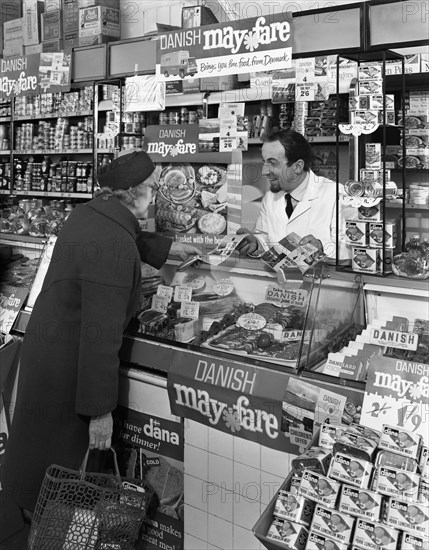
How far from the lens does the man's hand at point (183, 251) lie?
11.4 feet

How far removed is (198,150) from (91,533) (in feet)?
6.84

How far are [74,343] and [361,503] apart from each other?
1.47 meters

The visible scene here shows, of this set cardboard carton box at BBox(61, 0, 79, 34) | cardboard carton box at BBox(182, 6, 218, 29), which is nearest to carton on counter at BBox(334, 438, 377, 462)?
cardboard carton box at BBox(182, 6, 218, 29)

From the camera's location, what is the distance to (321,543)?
203 cm

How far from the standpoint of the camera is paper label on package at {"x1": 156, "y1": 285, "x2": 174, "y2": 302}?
340 cm

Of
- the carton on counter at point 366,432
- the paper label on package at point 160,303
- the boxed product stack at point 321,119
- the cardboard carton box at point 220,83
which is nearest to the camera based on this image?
the carton on counter at point 366,432

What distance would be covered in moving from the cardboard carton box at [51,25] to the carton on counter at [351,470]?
6.06 metres

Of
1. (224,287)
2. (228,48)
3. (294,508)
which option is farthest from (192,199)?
(294,508)

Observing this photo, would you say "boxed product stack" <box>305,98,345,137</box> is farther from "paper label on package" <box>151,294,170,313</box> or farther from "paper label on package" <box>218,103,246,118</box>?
"paper label on package" <box>151,294,170,313</box>

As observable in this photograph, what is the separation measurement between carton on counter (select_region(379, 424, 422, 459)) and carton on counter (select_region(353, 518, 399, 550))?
9.1 inches

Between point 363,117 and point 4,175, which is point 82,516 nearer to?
point 363,117

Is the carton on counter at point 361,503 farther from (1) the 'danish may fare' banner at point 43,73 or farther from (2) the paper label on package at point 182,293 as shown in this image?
(1) the 'danish may fare' banner at point 43,73

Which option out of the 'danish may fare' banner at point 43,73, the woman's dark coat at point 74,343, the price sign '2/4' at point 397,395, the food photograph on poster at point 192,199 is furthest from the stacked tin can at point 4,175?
the price sign '2/4' at point 397,395

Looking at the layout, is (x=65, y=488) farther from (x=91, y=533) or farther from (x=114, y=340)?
(x=114, y=340)
